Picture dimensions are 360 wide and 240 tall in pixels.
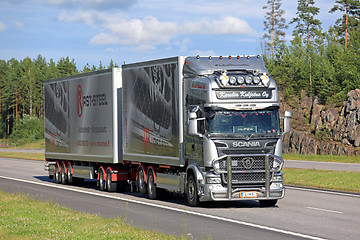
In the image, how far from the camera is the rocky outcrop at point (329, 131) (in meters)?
53.7

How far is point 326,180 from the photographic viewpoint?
28453 mm

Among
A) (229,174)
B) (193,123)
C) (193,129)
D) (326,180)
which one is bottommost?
(326,180)

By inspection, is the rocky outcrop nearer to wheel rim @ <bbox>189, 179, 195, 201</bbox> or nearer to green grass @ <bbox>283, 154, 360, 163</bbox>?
green grass @ <bbox>283, 154, 360, 163</bbox>

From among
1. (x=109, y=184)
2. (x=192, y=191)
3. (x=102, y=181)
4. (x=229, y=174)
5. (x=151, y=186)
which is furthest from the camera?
(x=102, y=181)

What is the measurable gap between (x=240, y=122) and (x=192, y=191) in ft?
7.89

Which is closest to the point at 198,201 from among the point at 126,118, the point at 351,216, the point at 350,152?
the point at 351,216

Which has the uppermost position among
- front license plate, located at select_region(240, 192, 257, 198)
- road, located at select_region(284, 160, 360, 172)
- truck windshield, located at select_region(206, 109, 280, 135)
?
truck windshield, located at select_region(206, 109, 280, 135)

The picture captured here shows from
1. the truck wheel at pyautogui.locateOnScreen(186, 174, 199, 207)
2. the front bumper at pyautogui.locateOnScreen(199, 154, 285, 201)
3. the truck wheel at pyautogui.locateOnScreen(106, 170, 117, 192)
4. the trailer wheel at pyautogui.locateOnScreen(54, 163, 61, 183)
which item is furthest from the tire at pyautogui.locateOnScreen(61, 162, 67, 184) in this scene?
the front bumper at pyautogui.locateOnScreen(199, 154, 285, 201)

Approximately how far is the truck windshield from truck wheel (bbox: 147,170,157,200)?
172 inches

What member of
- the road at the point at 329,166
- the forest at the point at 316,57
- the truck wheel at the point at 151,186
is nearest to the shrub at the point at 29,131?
the forest at the point at 316,57

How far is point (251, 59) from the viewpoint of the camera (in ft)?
63.4

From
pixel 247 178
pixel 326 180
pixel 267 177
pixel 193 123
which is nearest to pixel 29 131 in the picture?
pixel 326 180

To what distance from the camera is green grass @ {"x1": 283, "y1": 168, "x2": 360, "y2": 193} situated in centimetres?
2575

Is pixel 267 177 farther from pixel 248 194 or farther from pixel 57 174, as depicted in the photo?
pixel 57 174
